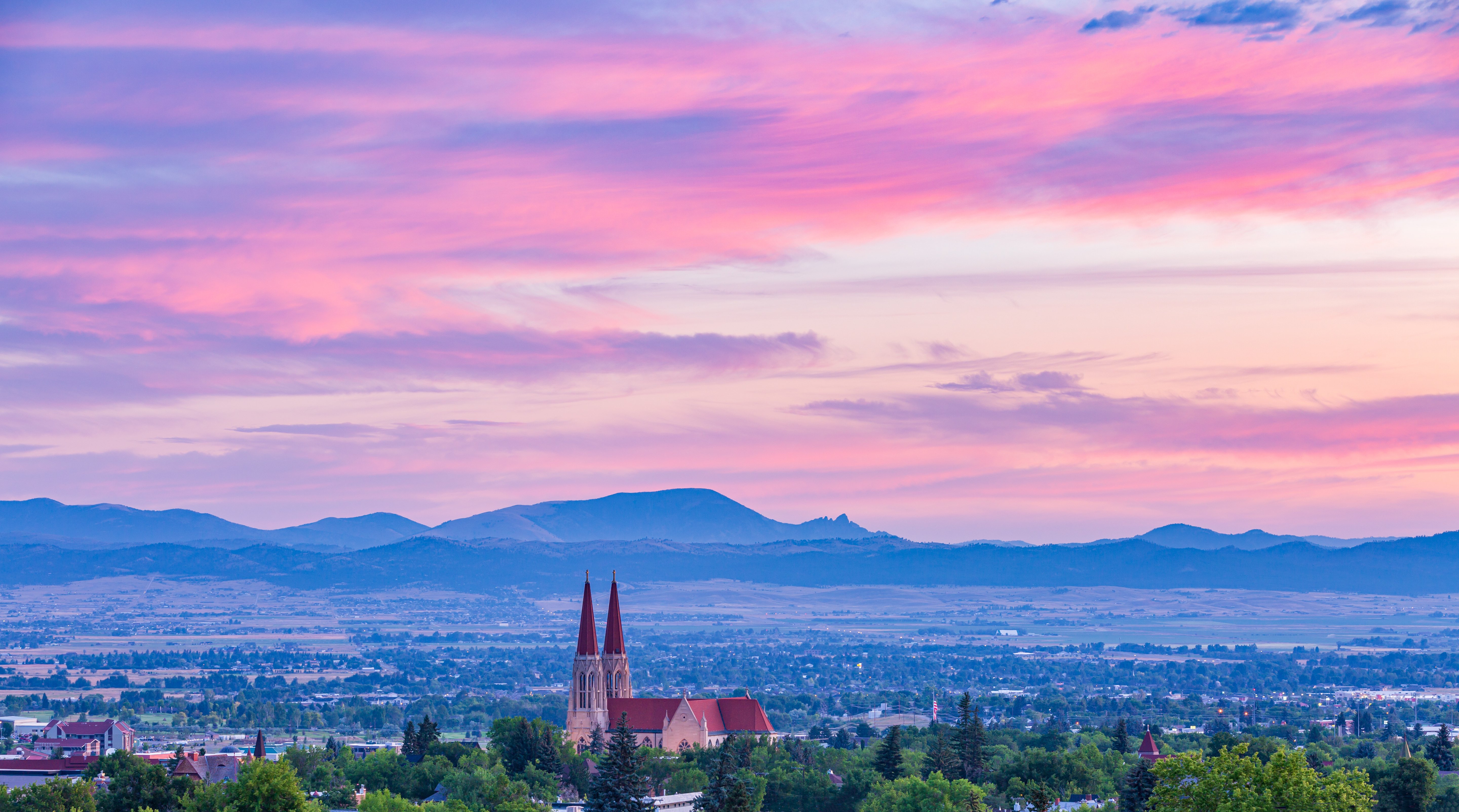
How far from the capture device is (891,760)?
443 feet

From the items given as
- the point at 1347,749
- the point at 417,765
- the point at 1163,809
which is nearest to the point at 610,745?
the point at 1163,809

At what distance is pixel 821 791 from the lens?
429 feet

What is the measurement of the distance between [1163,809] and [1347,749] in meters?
126

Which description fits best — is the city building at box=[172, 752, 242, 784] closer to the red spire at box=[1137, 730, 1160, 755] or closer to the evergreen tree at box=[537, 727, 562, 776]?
the evergreen tree at box=[537, 727, 562, 776]

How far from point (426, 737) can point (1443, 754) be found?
74.4 metres

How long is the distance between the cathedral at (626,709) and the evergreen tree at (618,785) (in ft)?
214

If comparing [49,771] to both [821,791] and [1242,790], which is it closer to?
[821,791]

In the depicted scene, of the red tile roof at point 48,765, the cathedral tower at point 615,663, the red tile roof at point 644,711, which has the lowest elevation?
the red tile roof at point 48,765

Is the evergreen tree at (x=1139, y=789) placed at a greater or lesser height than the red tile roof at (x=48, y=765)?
greater

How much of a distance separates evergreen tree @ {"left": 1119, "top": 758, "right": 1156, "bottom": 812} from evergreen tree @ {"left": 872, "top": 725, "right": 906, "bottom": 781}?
30.1m

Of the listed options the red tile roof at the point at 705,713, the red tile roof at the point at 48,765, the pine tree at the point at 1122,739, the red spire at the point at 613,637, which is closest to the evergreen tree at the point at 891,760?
the pine tree at the point at 1122,739

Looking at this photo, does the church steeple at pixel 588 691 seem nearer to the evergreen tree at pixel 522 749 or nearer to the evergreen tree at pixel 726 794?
the evergreen tree at pixel 522 749

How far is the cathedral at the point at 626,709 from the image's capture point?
16512 centimetres

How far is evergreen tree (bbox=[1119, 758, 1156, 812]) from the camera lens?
98938 mm
